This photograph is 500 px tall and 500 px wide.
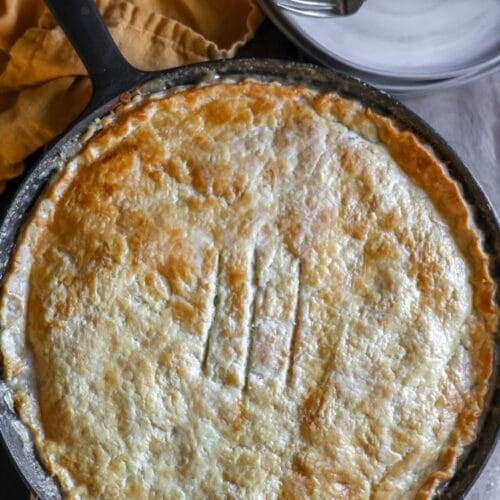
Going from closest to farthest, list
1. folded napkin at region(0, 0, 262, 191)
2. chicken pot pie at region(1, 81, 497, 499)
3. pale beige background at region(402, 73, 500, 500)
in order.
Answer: chicken pot pie at region(1, 81, 497, 499) < folded napkin at region(0, 0, 262, 191) < pale beige background at region(402, 73, 500, 500)

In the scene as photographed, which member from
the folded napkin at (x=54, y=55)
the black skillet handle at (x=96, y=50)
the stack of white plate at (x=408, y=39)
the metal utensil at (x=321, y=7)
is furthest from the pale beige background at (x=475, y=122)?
the black skillet handle at (x=96, y=50)

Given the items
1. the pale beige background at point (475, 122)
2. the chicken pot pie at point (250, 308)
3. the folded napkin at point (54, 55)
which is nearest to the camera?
the chicken pot pie at point (250, 308)

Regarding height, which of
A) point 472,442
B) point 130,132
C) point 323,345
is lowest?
point 472,442

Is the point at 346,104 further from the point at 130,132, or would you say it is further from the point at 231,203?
the point at 130,132

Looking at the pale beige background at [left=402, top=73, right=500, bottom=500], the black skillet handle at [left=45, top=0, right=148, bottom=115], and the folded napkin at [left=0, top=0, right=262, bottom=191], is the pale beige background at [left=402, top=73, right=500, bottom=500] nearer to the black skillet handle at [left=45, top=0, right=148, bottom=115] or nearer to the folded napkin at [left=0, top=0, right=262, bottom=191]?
the folded napkin at [left=0, top=0, right=262, bottom=191]

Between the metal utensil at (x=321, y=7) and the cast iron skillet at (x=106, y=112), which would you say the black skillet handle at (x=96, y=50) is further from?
the metal utensil at (x=321, y=7)

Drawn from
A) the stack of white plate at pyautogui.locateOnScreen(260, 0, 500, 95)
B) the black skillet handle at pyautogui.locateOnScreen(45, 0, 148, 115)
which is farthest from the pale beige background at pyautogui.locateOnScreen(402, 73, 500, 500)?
the black skillet handle at pyautogui.locateOnScreen(45, 0, 148, 115)

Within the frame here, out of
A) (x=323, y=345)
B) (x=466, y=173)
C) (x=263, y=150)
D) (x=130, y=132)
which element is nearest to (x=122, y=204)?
(x=130, y=132)
